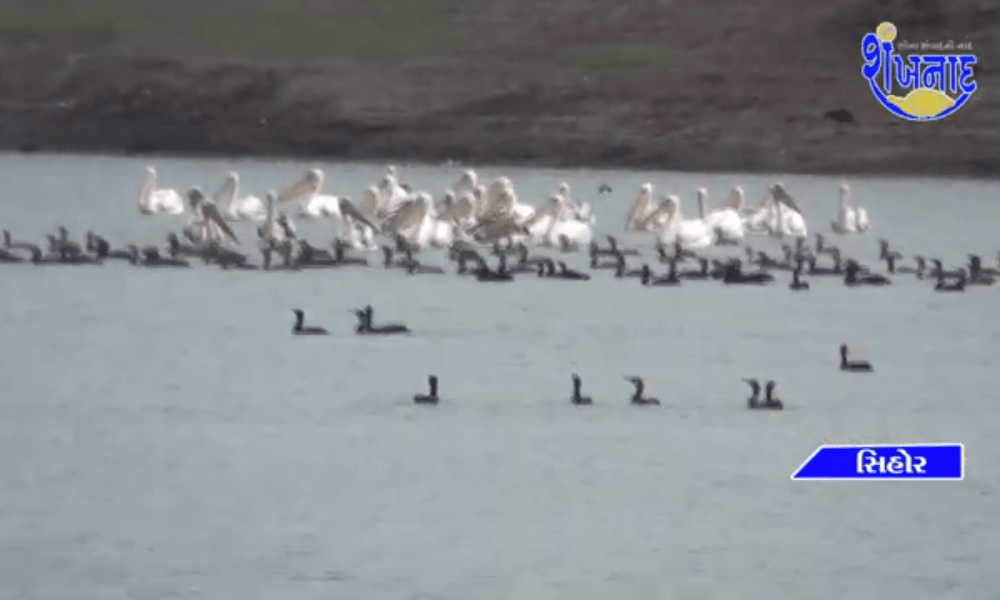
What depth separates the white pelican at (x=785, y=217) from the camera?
30766 millimetres

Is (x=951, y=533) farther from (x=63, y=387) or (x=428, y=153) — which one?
(x=428, y=153)

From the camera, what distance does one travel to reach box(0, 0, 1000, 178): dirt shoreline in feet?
144

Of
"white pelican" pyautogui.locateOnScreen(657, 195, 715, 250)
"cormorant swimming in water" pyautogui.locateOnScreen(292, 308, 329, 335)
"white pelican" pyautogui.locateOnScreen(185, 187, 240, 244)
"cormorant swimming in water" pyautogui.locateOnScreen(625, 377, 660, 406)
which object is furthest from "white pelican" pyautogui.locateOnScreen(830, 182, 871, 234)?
"cormorant swimming in water" pyautogui.locateOnScreen(625, 377, 660, 406)

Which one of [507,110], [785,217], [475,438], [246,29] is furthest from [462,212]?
[246,29]

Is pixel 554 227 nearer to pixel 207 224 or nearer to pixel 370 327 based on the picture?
pixel 207 224

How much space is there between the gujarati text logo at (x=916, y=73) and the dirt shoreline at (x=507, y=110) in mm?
297

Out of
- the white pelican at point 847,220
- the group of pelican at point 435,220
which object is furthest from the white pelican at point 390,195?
the white pelican at point 847,220

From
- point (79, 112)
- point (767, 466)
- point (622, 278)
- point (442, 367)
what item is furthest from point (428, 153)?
point (767, 466)

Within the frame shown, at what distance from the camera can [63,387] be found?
62.9ft

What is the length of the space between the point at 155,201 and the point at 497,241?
5506 mm

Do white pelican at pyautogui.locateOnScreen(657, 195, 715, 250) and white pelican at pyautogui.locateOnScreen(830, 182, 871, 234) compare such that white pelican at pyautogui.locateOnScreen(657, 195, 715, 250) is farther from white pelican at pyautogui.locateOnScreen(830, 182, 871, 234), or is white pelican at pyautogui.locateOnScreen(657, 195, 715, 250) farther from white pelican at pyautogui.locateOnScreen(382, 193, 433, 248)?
white pelican at pyautogui.locateOnScreen(830, 182, 871, 234)

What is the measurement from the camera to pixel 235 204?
3120 cm

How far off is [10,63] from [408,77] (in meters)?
6.17

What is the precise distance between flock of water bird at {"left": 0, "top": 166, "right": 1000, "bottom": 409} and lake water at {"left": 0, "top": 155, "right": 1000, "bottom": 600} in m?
0.34
